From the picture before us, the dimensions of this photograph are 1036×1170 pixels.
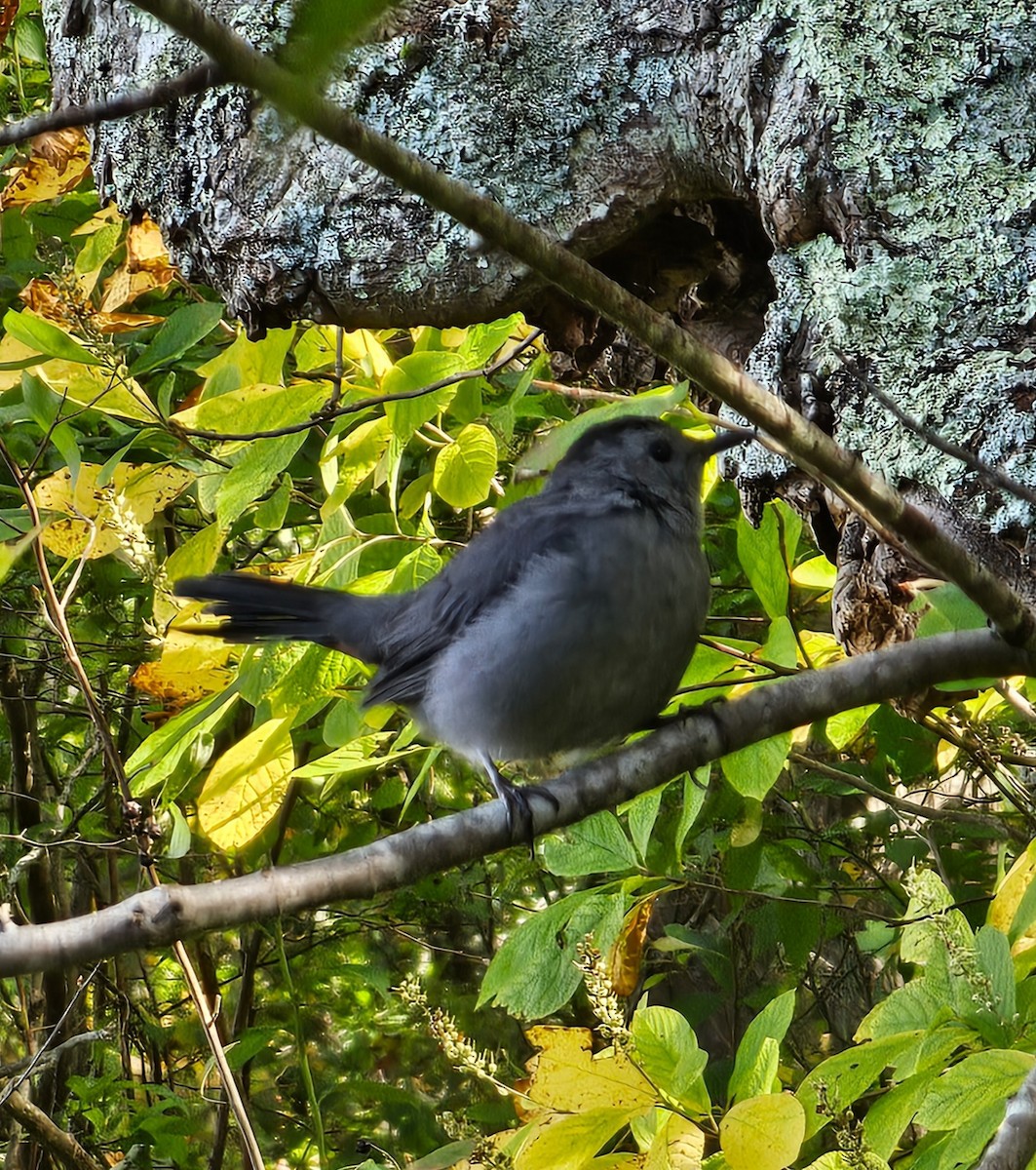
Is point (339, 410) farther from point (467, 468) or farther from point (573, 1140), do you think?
point (573, 1140)

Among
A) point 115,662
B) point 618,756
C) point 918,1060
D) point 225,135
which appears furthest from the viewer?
point 115,662

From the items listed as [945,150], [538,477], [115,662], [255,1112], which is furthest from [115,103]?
[255,1112]

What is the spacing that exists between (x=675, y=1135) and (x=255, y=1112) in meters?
3.04

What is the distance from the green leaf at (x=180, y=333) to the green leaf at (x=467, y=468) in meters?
0.67

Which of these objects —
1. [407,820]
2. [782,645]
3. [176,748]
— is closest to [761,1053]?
[782,645]

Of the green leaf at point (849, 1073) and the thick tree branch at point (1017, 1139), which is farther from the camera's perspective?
the green leaf at point (849, 1073)

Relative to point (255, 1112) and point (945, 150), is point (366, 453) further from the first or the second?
point (255, 1112)

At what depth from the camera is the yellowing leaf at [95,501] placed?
2492 mm

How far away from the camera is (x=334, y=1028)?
4.60 meters

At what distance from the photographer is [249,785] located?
2189mm

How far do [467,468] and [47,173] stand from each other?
153cm

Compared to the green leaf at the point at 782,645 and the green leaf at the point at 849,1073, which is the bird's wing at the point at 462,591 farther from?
the green leaf at the point at 849,1073

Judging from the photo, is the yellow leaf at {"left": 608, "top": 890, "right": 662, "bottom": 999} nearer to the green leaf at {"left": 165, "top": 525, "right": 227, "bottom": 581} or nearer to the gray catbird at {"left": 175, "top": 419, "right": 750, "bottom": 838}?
the gray catbird at {"left": 175, "top": 419, "right": 750, "bottom": 838}

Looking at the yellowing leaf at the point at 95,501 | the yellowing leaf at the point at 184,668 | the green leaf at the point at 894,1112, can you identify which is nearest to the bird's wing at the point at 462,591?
the yellowing leaf at the point at 184,668
